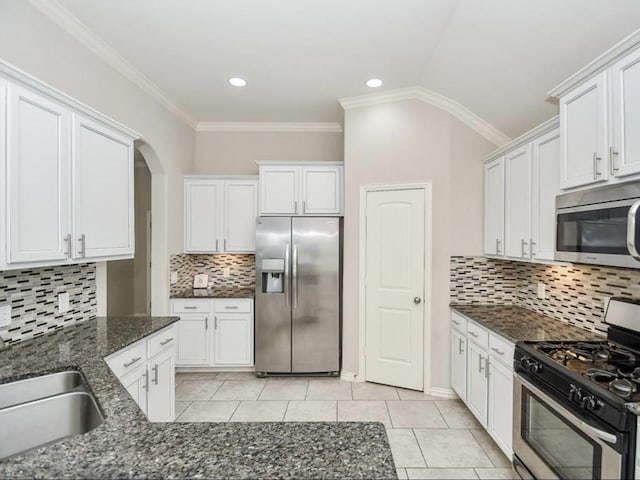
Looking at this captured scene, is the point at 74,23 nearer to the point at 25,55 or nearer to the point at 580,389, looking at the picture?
the point at 25,55

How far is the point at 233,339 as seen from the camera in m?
3.99

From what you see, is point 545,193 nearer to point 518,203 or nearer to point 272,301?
point 518,203

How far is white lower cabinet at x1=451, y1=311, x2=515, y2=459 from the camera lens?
233cm

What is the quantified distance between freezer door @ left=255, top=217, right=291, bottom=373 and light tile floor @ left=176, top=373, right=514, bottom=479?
0.26 meters

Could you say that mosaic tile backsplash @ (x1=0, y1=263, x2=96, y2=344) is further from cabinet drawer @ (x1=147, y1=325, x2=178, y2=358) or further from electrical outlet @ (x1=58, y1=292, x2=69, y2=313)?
cabinet drawer @ (x1=147, y1=325, x2=178, y2=358)

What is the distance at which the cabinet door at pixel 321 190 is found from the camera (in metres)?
3.98

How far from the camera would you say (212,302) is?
3.98 m

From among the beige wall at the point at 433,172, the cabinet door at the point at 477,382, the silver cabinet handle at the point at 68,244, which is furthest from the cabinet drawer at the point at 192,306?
the cabinet door at the point at 477,382

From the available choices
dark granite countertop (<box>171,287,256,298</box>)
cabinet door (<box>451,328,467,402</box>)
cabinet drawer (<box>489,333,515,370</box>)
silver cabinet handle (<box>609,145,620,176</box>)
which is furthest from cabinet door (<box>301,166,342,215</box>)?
silver cabinet handle (<box>609,145,620,176</box>)

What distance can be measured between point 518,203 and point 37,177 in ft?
10.5

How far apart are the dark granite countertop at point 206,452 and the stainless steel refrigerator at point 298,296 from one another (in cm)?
253

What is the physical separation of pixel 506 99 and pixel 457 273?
5.34ft

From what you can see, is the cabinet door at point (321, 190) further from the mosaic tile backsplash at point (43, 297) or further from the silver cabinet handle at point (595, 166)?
the silver cabinet handle at point (595, 166)

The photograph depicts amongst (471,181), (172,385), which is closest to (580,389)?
(471,181)
